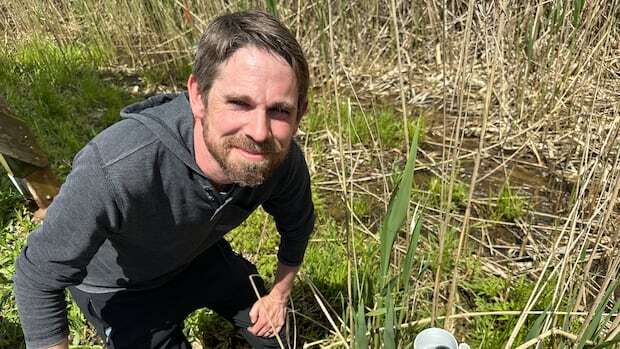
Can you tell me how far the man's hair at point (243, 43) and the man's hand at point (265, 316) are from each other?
0.75 metres

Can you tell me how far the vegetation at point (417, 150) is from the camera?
1.26m

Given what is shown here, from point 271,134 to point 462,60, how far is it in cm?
46

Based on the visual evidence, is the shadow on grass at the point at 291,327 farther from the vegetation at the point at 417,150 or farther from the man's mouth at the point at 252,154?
the man's mouth at the point at 252,154

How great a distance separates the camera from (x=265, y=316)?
1.71 metres

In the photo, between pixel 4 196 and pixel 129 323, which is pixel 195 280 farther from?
pixel 4 196

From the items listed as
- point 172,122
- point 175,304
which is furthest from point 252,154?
point 175,304

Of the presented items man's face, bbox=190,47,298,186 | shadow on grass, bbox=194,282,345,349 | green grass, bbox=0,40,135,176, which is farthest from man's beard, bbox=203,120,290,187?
green grass, bbox=0,40,135,176

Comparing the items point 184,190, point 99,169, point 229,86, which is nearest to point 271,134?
point 229,86

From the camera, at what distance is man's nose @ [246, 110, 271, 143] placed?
116cm

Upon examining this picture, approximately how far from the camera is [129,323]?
1.53m

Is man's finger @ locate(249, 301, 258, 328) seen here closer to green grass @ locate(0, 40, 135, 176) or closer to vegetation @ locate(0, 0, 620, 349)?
vegetation @ locate(0, 0, 620, 349)

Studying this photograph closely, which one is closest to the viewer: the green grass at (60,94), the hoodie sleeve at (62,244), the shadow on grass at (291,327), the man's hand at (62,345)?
the hoodie sleeve at (62,244)

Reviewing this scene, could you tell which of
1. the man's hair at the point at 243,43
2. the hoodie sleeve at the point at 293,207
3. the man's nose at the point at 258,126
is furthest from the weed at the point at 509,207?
the man's nose at the point at 258,126

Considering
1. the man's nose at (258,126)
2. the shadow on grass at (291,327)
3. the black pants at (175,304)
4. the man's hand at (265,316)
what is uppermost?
the man's nose at (258,126)
